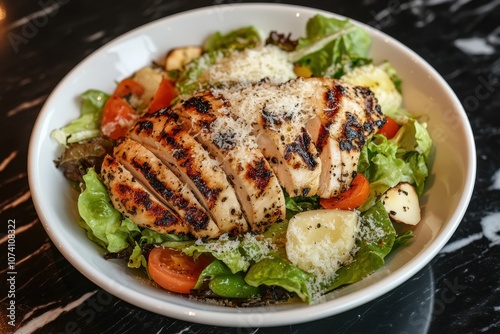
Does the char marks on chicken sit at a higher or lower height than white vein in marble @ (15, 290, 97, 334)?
higher

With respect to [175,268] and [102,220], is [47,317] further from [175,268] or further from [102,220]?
[175,268]

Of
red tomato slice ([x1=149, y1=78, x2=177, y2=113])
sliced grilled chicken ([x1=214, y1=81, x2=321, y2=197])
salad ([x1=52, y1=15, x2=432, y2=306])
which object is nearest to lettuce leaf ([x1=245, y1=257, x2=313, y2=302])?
salad ([x1=52, y1=15, x2=432, y2=306])

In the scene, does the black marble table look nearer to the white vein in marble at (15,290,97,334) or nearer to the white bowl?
the white vein in marble at (15,290,97,334)

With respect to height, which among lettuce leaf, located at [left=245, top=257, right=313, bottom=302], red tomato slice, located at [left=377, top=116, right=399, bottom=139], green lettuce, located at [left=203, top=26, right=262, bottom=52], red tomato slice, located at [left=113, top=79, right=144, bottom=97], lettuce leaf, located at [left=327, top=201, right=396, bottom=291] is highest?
red tomato slice, located at [left=113, top=79, right=144, bottom=97]

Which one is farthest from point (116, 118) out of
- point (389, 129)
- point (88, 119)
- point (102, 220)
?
point (389, 129)

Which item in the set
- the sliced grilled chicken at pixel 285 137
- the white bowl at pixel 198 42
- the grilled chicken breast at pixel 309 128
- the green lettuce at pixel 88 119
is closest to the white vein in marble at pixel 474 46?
the white bowl at pixel 198 42

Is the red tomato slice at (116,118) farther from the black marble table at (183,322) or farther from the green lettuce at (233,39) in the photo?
the green lettuce at (233,39)

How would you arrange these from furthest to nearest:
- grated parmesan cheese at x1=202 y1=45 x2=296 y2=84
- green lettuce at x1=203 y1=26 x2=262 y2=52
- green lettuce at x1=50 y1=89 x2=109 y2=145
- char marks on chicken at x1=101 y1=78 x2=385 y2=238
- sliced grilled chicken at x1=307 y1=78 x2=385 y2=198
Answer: green lettuce at x1=203 y1=26 x2=262 y2=52 < grated parmesan cheese at x1=202 y1=45 x2=296 y2=84 < green lettuce at x1=50 y1=89 x2=109 y2=145 < sliced grilled chicken at x1=307 y1=78 x2=385 y2=198 < char marks on chicken at x1=101 y1=78 x2=385 y2=238
